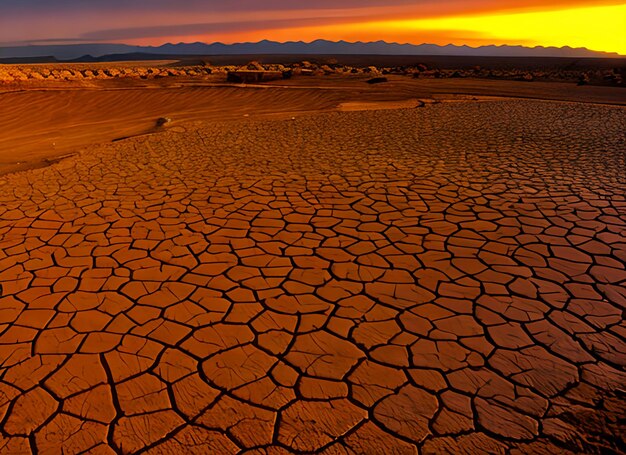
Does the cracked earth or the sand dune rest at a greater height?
the sand dune

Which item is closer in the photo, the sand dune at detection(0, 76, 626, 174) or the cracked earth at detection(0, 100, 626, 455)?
the cracked earth at detection(0, 100, 626, 455)

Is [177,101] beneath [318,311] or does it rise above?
above

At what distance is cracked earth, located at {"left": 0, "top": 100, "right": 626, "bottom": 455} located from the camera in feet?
6.21

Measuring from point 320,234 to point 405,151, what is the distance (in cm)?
325

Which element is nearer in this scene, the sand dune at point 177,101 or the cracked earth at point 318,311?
the cracked earth at point 318,311

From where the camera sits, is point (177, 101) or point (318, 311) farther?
point (177, 101)

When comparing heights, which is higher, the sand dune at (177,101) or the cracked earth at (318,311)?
the sand dune at (177,101)

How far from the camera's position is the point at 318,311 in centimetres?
271

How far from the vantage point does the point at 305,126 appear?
9062mm

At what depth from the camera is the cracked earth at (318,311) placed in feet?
6.21

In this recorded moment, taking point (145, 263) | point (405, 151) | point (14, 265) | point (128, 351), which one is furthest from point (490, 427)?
point (405, 151)

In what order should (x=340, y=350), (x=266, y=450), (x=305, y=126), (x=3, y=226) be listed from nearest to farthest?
(x=266, y=450) → (x=340, y=350) → (x=3, y=226) → (x=305, y=126)

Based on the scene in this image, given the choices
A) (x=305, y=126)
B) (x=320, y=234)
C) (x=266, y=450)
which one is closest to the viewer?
(x=266, y=450)

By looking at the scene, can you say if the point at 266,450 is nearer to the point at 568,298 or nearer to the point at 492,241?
the point at 568,298
